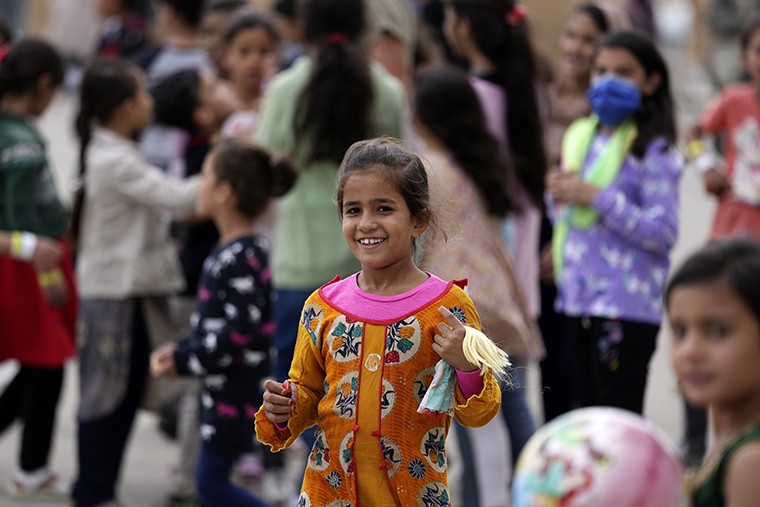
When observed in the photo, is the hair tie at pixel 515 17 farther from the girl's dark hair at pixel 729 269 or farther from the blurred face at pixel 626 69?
the girl's dark hair at pixel 729 269

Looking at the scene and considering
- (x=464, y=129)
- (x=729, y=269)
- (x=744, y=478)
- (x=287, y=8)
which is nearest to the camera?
(x=744, y=478)

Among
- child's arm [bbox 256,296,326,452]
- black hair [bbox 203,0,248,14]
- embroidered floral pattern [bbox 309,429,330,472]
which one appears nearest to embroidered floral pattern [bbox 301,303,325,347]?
child's arm [bbox 256,296,326,452]

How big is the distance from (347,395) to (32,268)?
278cm

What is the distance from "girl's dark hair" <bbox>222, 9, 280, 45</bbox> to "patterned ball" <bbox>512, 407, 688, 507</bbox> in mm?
4471

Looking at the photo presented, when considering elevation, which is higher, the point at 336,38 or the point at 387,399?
the point at 336,38

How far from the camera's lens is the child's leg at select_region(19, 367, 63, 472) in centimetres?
604

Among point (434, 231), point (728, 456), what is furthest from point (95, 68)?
point (728, 456)

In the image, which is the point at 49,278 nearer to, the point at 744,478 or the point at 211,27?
the point at 211,27

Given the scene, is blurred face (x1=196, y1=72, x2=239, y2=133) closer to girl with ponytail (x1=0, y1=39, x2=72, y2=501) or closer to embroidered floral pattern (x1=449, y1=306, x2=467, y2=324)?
girl with ponytail (x1=0, y1=39, x2=72, y2=501)

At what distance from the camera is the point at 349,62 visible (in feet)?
18.0

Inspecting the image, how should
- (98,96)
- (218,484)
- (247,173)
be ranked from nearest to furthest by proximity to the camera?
1. (218,484)
2. (247,173)
3. (98,96)

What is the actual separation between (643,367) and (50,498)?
8.73 feet

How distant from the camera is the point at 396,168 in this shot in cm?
350

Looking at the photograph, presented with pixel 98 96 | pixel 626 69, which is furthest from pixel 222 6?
pixel 626 69
